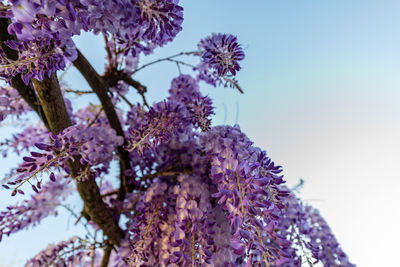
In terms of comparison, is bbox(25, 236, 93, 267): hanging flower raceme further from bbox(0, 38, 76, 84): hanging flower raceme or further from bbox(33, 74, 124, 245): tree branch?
bbox(0, 38, 76, 84): hanging flower raceme

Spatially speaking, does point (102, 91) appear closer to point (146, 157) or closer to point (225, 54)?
point (146, 157)

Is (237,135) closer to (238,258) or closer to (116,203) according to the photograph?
(238,258)

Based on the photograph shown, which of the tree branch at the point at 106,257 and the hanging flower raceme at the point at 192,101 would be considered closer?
the hanging flower raceme at the point at 192,101

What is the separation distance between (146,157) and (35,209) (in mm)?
459

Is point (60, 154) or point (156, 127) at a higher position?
point (156, 127)

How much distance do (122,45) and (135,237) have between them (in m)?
0.49

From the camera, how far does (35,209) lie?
1.00 m

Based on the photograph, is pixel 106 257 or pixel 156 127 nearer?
pixel 156 127

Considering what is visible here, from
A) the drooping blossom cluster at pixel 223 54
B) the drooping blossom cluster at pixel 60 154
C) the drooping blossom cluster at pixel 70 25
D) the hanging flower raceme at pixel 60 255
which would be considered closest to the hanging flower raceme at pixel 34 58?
the drooping blossom cluster at pixel 70 25

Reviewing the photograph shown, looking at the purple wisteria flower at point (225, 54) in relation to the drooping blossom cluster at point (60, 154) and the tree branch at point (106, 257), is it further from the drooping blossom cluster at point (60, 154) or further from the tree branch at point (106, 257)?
the tree branch at point (106, 257)

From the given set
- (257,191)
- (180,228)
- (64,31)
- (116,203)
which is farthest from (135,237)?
(64,31)

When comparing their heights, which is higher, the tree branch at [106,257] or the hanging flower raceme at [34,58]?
the hanging flower raceme at [34,58]

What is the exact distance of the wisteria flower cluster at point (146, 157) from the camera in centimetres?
43

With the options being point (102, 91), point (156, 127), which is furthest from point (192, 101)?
point (102, 91)
